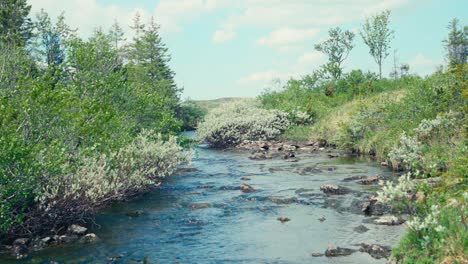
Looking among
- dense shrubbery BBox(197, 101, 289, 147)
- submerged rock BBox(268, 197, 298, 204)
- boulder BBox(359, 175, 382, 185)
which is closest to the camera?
submerged rock BBox(268, 197, 298, 204)

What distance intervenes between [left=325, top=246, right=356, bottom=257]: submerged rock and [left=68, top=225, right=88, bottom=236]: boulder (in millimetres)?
6637

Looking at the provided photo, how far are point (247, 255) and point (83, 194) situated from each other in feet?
16.9

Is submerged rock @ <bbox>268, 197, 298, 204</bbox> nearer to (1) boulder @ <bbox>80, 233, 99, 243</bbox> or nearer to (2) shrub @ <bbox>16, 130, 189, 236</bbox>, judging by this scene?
(2) shrub @ <bbox>16, 130, 189, 236</bbox>

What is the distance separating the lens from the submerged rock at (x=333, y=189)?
18609 mm

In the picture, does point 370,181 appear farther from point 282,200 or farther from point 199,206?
point 199,206

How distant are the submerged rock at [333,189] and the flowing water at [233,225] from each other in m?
0.40

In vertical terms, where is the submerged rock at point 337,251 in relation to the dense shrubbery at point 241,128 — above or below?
below

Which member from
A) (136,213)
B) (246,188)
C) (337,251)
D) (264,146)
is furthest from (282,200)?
(264,146)

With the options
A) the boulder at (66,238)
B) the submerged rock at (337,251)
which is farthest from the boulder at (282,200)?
the boulder at (66,238)

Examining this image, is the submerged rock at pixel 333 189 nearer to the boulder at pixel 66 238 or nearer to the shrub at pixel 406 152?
the shrub at pixel 406 152

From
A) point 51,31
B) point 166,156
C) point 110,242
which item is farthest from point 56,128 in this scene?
point 51,31

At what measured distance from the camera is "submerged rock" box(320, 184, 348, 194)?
18609 millimetres

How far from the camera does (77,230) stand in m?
13.5

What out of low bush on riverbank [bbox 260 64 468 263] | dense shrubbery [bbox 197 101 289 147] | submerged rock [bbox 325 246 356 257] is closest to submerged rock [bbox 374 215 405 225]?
low bush on riverbank [bbox 260 64 468 263]
